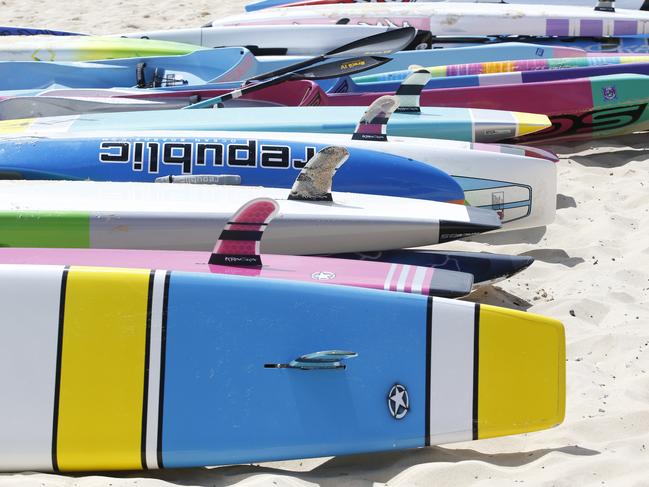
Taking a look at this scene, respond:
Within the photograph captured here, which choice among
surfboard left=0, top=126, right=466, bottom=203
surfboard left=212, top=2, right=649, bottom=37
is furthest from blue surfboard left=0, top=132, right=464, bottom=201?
surfboard left=212, top=2, right=649, bottom=37

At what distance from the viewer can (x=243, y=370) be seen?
299 centimetres

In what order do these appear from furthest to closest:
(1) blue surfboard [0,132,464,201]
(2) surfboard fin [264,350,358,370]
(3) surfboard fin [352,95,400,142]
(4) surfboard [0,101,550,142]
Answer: (4) surfboard [0,101,550,142] → (3) surfboard fin [352,95,400,142] → (1) blue surfboard [0,132,464,201] → (2) surfboard fin [264,350,358,370]

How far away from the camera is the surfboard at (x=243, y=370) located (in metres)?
2.92

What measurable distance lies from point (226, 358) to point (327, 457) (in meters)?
0.39

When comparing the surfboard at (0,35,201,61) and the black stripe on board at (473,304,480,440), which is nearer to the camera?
the black stripe on board at (473,304,480,440)

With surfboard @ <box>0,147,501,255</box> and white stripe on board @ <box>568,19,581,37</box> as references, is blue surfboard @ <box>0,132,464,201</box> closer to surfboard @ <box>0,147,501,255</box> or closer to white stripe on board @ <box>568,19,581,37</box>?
surfboard @ <box>0,147,501,255</box>

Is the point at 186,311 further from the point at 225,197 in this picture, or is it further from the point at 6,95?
the point at 6,95

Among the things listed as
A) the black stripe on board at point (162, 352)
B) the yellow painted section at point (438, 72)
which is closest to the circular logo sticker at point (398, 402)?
the black stripe on board at point (162, 352)

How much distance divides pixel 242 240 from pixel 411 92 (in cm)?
228

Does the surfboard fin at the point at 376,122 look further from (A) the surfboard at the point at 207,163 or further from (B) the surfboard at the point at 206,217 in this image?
(B) the surfboard at the point at 206,217

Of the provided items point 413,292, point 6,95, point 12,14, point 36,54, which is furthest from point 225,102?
point 12,14

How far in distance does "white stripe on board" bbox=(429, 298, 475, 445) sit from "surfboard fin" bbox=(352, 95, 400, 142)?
1919 mm

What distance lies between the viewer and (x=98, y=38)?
7.15 m

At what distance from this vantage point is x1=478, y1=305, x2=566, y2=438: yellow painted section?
302 cm
